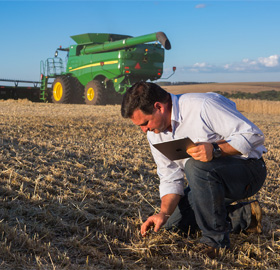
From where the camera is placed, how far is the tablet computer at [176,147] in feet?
7.73

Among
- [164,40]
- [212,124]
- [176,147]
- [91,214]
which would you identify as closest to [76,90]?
[164,40]

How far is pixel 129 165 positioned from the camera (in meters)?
4.72

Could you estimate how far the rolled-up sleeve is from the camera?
114 inches

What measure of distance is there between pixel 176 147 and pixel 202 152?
0.57 feet

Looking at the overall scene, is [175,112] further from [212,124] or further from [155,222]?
[155,222]

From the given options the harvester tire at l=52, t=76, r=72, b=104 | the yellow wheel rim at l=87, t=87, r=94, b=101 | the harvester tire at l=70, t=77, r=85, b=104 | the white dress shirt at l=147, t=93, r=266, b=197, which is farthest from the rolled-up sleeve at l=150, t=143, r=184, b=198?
the harvester tire at l=70, t=77, r=85, b=104

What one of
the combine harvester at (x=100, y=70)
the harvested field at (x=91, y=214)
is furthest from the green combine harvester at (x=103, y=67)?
the harvested field at (x=91, y=214)

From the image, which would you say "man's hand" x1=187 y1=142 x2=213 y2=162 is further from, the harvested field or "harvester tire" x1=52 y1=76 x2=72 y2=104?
"harvester tire" x1=52 y1=76 x2=72 y2=104

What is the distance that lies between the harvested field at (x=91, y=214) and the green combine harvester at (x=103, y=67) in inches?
312

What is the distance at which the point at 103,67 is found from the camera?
13.9 m

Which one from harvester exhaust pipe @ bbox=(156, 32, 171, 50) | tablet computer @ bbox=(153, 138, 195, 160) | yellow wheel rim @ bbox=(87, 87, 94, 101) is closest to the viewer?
tablet computer @ bbox=(153, 138, 195, 160)

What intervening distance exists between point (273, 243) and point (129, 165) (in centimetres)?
225

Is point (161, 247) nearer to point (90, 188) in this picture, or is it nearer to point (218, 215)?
point (218, 215)

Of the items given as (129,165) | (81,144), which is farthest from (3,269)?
(81,144)
